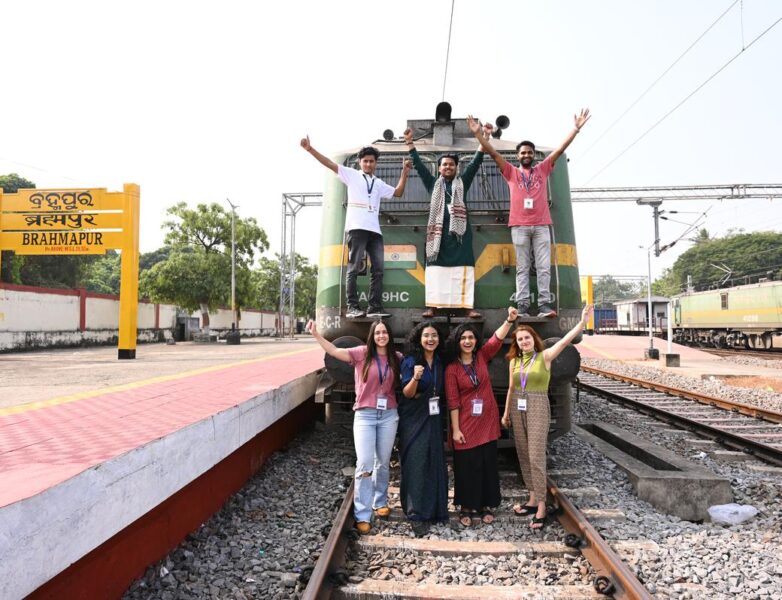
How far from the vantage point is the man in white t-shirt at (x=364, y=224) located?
5.03 meters

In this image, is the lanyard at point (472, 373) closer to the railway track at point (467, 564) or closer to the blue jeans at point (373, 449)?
the blue jeans at point (373, 449)

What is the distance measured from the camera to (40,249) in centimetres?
1605

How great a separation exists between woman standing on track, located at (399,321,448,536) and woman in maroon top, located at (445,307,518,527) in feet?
0.41

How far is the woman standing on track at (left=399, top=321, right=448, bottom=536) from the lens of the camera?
414cm

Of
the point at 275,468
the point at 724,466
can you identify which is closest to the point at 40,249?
the point at 275,468

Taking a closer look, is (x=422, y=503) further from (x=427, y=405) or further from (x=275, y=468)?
(x=275, y=468)

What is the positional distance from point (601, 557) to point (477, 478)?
3.63ft

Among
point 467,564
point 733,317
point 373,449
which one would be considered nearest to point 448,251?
point 373,449

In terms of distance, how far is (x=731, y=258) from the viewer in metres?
66.3

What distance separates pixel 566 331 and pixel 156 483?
3751 millimetres

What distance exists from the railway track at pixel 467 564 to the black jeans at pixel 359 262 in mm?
1878

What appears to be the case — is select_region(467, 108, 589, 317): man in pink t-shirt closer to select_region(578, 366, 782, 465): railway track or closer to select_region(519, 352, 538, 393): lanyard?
select_region(519, 352, 538, 393): lanyard

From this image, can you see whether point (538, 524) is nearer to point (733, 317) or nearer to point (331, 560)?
point (331, 560)

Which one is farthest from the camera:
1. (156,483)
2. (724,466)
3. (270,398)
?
(724,466)
